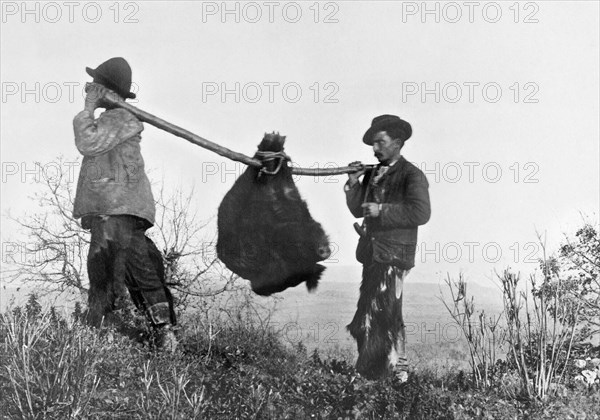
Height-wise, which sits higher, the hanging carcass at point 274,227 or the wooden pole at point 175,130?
the wooden pole at point 175,130

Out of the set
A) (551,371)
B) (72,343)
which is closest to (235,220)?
(72,343)

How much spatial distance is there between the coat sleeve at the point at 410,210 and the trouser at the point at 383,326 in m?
0.36

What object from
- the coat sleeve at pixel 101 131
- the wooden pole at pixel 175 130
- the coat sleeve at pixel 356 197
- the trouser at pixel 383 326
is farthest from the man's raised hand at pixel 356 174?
the coat sleeve at pixel 101 131

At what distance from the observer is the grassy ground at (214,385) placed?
5.45m

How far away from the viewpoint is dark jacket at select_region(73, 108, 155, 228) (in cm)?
662

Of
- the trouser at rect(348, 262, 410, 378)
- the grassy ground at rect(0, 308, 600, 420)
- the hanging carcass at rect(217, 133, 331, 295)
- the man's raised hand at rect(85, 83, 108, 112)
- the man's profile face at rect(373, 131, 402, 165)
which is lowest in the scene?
the grassy ground at rect(0, 308, 600, 420)

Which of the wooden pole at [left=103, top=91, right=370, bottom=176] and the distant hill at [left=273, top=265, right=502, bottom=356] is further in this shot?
the distant hill at [left=273, top=265, right=502, bottom=356]

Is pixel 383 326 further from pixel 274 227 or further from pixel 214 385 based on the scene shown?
pixel 214 385

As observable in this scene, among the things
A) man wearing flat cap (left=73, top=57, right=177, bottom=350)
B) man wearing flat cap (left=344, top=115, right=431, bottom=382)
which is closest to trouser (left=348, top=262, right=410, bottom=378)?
man wearing flat cap (left=344, top=115, right=431, bottom=382)

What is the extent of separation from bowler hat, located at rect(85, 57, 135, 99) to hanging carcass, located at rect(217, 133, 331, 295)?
1160 mm

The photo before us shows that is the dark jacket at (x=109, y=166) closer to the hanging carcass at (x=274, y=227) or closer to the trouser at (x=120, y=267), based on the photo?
the trouser at (x=120, y=267)

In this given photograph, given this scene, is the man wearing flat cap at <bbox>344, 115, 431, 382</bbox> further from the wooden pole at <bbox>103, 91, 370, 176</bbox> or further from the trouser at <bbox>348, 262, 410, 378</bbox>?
the wooden pole at <bbox>103, 91, 370, 176</bbox>

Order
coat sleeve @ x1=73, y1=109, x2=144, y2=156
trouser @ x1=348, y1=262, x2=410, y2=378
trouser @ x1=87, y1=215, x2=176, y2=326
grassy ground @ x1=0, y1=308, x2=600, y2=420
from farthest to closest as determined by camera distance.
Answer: trouser @ x1=348, y1=262, x2=410, y2=378 → trouser @ x1=87, y1=215, x2=176, y2=326 → coat sleeve @ x1=73, y1=109, x2=144, y2=156 → grassy ground @ x1=0, y1=308, x2=600, y2=420

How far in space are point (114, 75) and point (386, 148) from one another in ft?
7.26
